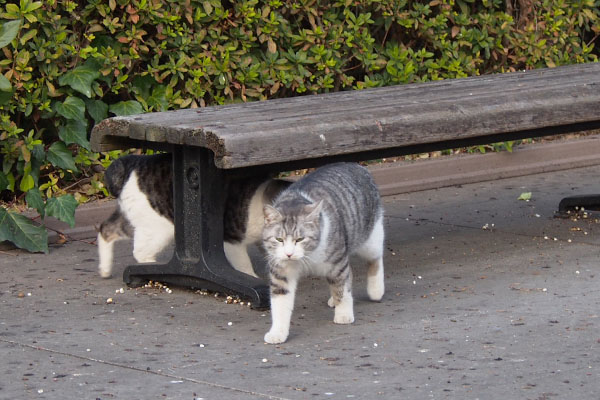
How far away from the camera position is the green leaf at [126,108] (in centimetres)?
772

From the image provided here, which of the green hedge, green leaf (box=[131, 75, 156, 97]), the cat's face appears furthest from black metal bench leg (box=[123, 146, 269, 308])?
green leaf (box=[131, 75, 156, 97])

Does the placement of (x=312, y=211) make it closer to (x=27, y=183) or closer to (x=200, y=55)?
(x=27, y=183)

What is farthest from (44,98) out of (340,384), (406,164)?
(340,384)

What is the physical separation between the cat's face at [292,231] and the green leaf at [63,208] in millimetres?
2139

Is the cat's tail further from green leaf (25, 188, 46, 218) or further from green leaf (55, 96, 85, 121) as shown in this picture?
green leaf (55, 96, 85, 121)

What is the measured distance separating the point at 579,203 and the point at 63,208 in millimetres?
3370

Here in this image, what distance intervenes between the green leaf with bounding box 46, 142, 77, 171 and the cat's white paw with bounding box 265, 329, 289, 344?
285 centimetres

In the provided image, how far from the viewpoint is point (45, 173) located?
7695 millimetres

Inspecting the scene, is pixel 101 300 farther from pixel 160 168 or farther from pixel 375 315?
pixel 375 315

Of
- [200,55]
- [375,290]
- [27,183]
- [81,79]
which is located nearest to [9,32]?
[81,79]

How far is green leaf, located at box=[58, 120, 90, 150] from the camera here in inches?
289

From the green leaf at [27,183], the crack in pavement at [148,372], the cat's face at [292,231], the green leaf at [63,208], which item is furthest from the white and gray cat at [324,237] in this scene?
the green leaf at [27,183]

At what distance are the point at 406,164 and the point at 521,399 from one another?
15.6 feet

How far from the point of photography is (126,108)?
25.4 feet
